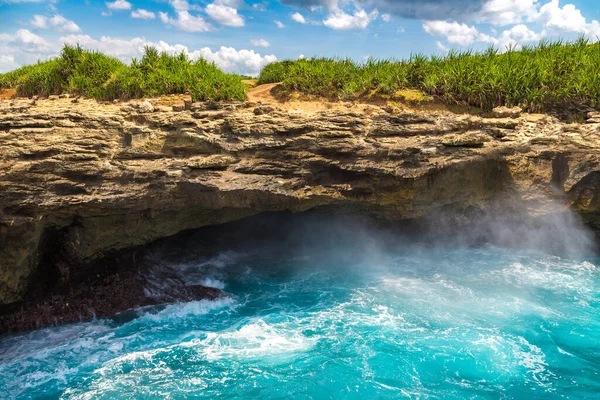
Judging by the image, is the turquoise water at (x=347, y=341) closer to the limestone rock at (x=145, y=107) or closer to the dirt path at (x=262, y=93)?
the limestone rock at (x=145, y=107)

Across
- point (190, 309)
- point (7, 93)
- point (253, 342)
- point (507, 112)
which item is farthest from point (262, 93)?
point (7, 93)

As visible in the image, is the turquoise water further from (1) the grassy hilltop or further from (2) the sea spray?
(1) the grassy hilltop

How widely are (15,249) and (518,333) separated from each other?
455 inches

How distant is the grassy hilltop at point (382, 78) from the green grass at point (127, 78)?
3cm

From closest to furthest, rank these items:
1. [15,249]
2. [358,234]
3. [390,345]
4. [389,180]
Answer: [390,345], [15,249], [389,180], [358,234]

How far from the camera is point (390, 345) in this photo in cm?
955

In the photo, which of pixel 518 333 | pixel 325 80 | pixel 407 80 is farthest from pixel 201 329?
pixel 407 80

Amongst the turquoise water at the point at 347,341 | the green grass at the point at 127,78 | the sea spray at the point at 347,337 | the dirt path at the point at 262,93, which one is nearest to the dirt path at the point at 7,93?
the green grass at the point at 127,78

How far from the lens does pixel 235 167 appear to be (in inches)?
458

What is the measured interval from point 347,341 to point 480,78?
9214 millimetres

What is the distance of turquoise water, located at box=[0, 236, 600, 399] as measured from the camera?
847 cm

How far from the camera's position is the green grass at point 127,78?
1350 cm

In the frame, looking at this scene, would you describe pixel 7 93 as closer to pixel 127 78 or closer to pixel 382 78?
pixel 127 78

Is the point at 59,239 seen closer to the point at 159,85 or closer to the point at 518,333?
the point at 159,85
